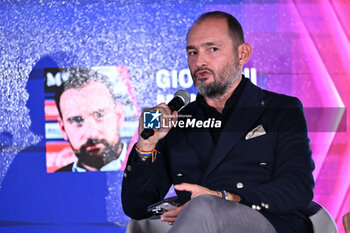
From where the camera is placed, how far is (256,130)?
1.76 m

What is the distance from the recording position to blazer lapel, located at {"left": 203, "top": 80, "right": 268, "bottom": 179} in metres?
1.75

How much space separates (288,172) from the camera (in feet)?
5.28

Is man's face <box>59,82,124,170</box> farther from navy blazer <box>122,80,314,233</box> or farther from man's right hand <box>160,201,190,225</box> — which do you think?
man's right hand <box>160,201,190,225</box>

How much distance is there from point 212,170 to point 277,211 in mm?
318

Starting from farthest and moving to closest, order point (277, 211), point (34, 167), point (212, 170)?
point (34, 167), point (212, 170), point (277, 211)

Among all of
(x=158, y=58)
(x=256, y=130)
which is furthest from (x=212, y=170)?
(x=158, y=58)

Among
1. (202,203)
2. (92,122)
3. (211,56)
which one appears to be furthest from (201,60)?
(92,122)

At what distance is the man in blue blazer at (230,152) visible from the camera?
1.53 meters

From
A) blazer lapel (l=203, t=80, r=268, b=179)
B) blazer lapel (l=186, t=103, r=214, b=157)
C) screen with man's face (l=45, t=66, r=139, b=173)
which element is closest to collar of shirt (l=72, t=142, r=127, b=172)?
screen with man's face (l=45, t=66, r=139, b=173)

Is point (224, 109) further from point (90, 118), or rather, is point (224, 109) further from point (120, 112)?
point (90, 118)

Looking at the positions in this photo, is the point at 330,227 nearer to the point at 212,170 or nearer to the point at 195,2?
the point at 212,170

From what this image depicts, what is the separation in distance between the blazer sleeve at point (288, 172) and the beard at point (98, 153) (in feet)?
3.88

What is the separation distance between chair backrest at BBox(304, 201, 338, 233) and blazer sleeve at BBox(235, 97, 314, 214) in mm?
65

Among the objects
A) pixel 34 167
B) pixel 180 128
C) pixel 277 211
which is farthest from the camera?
pixel 34 167
